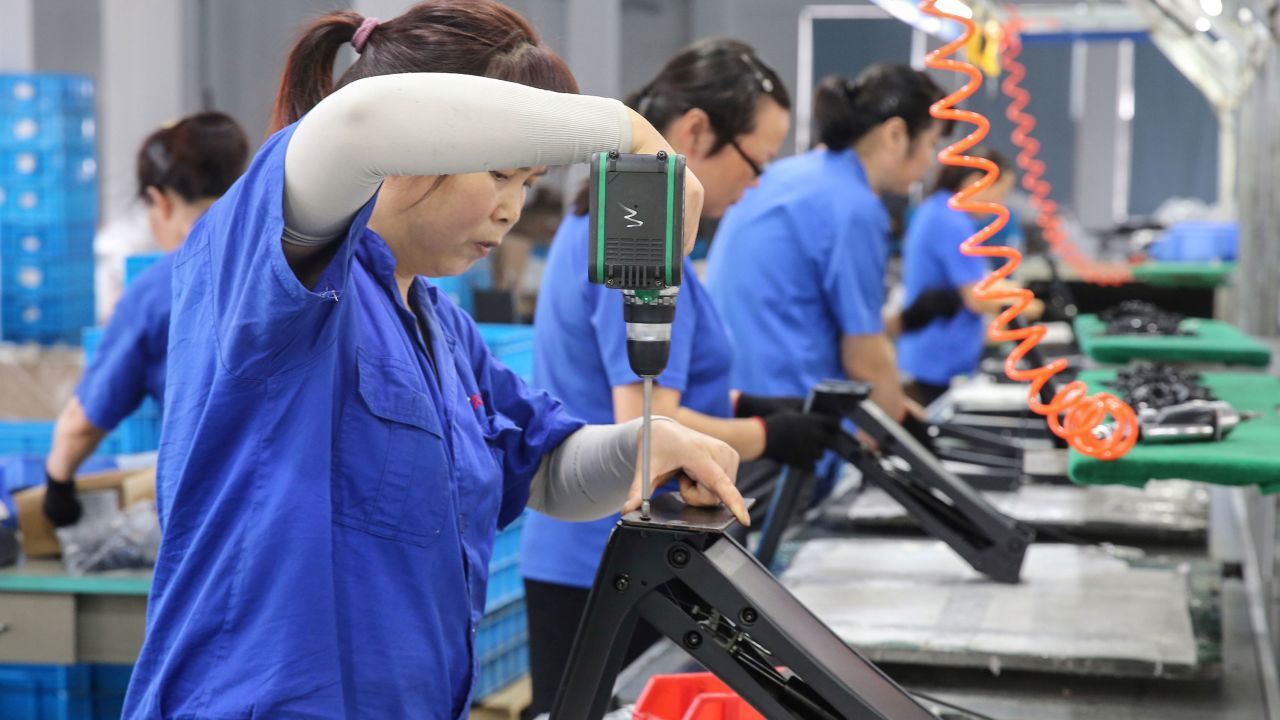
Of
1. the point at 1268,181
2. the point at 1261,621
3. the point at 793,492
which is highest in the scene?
the point at 1268,181

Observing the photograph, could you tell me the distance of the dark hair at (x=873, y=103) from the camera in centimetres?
318

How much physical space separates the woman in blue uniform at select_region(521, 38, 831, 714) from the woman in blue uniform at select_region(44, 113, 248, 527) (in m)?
1.01

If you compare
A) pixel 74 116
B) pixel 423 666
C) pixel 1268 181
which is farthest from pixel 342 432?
pixel 74 116

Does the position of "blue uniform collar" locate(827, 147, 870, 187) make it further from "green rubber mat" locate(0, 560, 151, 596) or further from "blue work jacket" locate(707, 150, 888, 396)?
"green rubber mat" locate(0, 560, 151, 596)

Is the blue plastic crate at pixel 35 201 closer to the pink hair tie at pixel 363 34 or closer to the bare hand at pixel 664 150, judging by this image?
the pink hair tie at pixel 363 34

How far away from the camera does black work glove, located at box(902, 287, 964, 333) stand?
5.16 m

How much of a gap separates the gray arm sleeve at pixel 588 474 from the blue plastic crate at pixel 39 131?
4.80m

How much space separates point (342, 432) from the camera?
3.71ft

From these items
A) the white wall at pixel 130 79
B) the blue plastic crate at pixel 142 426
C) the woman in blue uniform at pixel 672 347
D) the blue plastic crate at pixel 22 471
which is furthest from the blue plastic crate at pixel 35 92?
the woman in blue uniform at pixel 672 347

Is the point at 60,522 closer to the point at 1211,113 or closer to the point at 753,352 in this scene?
the point at 753,352

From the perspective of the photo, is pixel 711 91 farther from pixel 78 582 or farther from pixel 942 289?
pixel 942 289

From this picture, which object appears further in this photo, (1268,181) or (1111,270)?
(1111,270)

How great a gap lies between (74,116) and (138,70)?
1730mm

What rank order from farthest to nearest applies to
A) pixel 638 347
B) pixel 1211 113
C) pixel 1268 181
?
pixel 1211 113, pixel 1268 181, pixel 638 347
